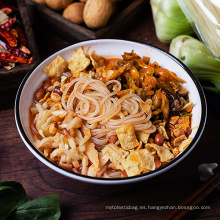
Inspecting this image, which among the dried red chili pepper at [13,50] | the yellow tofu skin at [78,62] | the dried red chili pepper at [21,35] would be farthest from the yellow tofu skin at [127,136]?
the dried red chili pepper at [21,35]

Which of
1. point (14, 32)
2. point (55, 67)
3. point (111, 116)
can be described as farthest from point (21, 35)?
point (111, 116)

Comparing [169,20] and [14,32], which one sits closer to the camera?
[14,32]

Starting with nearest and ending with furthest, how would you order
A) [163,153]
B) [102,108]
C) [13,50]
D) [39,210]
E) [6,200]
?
[6,200] → [39,210] → [163,153] → [102,108] → [13,50]

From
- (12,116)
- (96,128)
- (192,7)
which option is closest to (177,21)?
(192,7)

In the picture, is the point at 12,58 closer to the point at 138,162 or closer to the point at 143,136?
the point at 143,136

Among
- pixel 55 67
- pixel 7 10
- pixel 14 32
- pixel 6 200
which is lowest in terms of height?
pixel 6 200

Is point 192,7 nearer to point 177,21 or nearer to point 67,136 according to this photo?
point 177,21

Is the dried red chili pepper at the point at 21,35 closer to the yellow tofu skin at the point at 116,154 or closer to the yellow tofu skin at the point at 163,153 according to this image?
the yellow tofu skin at the point at 116,154

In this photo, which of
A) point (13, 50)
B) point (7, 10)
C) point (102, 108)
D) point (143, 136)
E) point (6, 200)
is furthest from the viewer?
point (7, 10)
